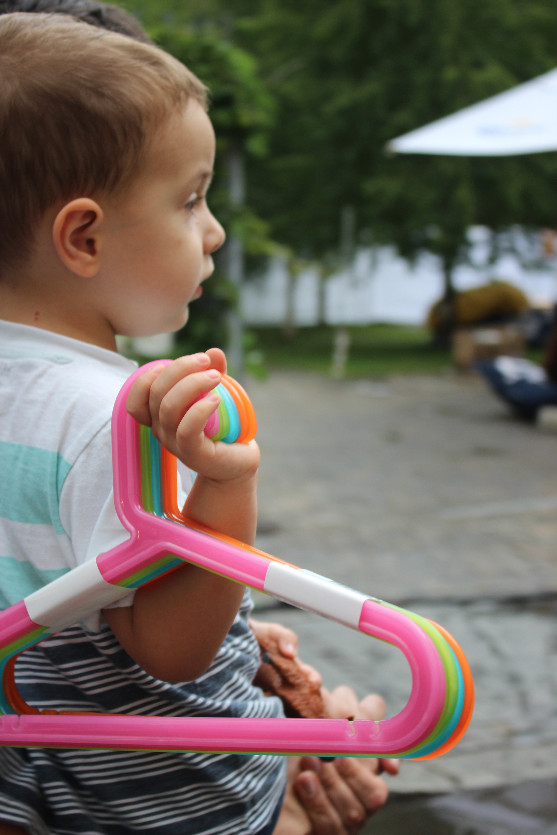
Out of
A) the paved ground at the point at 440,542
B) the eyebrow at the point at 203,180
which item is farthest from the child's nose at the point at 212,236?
the paved ground at the point at 440,542

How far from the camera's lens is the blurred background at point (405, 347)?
9.73 feet

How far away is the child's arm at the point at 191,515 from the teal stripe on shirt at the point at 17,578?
0.11 meters

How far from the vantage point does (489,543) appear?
4617mm

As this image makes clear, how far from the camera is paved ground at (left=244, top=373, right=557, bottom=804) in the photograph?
267 centimetres

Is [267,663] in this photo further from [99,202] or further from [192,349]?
[192,349]

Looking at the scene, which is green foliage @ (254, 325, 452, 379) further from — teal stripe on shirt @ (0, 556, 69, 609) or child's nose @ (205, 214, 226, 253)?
teal stripe on shirt @ (0, 556, 69, 609)

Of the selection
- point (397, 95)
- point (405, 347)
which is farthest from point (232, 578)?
point (405, 347)

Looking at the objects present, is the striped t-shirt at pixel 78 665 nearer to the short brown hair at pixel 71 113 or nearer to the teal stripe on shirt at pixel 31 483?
the teal stripe on shirt at pixel 31 483

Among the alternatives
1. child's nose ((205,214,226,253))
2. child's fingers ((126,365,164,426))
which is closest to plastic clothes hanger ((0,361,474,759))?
child's fingers ((126,365,164,426))

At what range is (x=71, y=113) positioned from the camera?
0.98 metres

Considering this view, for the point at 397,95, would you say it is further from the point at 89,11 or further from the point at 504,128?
the point at 89,11

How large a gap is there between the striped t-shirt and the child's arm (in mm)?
40

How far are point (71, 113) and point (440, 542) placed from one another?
3938 mm

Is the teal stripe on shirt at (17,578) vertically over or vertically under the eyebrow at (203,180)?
under
